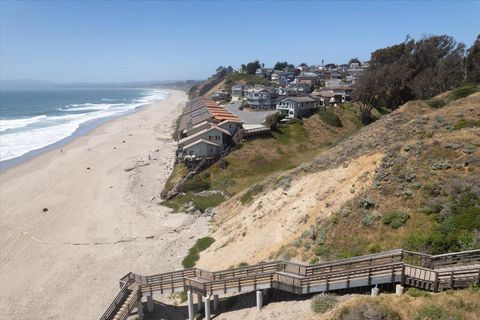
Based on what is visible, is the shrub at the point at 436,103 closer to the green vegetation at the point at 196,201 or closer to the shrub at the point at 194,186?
the green vegetation at the point at 196,201

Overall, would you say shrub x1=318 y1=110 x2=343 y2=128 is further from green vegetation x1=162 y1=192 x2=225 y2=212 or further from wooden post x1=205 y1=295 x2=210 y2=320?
wooden post x1=205 y1=295 x2=210 y2=320

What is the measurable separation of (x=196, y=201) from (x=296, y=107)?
35.2m

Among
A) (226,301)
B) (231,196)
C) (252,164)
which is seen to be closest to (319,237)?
(226,301)

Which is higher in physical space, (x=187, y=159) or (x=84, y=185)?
(x=187, y=159)

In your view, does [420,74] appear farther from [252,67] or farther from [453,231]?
[252,67]

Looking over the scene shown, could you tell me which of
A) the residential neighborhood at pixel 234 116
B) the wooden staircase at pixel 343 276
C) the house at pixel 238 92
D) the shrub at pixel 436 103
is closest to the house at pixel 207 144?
the residential neighborhood at pixel 234 116

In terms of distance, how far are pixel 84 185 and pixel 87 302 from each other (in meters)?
27.3

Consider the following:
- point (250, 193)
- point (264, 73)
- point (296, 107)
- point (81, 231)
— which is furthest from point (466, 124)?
point (264, 73)

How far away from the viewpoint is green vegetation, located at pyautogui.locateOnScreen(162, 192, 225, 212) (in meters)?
36.5

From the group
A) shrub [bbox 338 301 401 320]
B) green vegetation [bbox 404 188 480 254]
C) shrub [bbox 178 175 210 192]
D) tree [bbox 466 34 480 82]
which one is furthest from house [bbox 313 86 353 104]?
shrub [bbox 338 301 401 320]

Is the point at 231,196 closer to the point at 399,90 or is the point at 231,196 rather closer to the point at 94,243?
the point at 94,243

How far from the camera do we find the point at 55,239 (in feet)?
105

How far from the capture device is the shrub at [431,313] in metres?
11.3

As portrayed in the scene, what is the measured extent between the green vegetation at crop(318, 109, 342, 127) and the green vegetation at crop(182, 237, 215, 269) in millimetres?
41594
